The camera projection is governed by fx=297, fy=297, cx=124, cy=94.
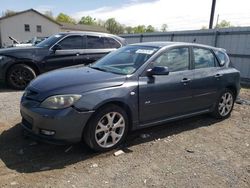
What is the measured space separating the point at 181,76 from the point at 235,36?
29.9 ft

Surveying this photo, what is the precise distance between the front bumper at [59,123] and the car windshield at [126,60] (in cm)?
116

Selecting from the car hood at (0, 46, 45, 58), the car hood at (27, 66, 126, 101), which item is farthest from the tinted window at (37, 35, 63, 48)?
the car hood at (27, 66, 126, 101)

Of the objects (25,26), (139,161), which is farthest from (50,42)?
(25,26)

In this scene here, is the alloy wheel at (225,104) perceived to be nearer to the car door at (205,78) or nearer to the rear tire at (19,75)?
the car door at (205,78)

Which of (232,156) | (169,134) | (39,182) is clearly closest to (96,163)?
(39,182)

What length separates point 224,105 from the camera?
6410 mm

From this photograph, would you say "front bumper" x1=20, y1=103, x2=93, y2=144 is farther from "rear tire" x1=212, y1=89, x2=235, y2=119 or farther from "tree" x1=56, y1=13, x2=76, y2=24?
"tree" x1=56, y1=13, x2=76, y2=24

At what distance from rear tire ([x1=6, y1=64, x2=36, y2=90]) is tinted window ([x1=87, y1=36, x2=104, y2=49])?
6.64 feet

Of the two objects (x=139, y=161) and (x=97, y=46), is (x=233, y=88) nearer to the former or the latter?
(x=139, y=161)

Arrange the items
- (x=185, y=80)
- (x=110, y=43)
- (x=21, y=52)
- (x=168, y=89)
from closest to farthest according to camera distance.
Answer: (x=168, y=89) → (x=185, y=80) → (x=21, y=52) → (x=110, y=43)

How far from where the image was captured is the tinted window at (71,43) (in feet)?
30.0

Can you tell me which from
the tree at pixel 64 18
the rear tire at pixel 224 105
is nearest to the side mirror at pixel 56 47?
the rear tire at pixel 224 105

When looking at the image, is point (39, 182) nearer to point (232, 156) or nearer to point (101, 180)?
point (101, 180)

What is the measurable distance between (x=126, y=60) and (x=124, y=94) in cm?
98
